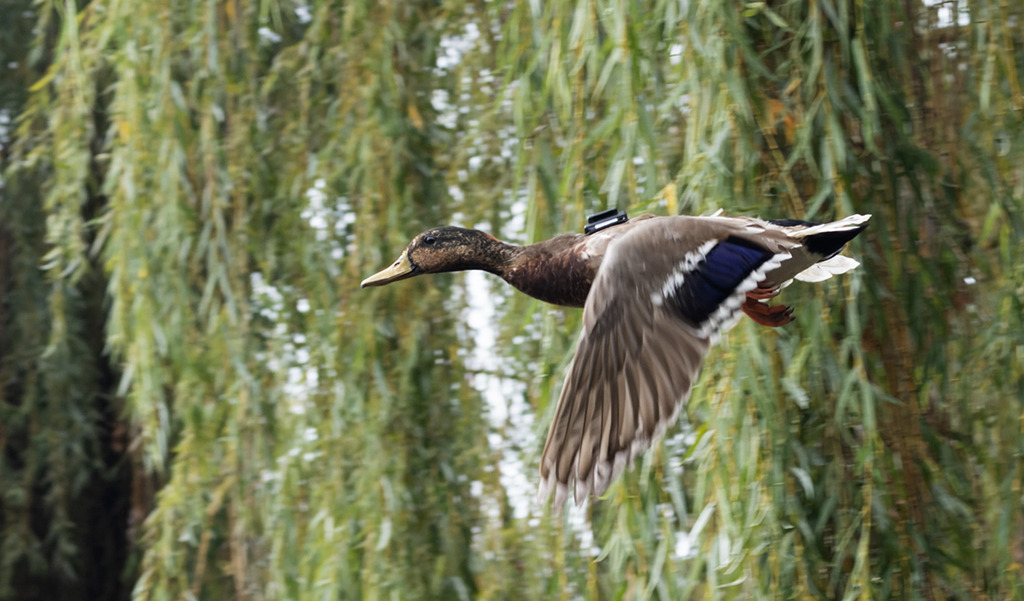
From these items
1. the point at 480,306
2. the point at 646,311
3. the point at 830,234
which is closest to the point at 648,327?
the point at 646,311

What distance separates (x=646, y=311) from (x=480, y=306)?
3.97 feet

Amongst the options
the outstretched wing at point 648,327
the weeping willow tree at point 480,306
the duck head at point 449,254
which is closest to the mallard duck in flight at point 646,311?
the outstretched wing at point 648,327

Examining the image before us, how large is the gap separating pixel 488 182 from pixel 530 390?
495mm

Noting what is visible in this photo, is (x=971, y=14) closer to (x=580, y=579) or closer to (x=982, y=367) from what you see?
(x=982, y=367)

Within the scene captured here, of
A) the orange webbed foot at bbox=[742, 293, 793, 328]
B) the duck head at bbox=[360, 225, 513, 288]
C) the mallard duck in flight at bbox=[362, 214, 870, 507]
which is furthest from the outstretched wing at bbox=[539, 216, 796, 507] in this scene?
the duck head at bbox=[360, 225, 513, 288]

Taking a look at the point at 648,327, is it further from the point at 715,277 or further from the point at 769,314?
the point at 769,314

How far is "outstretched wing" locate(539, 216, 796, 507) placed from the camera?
139 cm

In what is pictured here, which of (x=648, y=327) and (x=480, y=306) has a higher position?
(x=648, y=327)

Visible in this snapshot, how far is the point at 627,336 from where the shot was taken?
1.48 meters

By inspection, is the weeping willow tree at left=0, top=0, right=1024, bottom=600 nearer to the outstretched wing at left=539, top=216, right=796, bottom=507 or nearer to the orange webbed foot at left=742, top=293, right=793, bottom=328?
the orange webbed foot at left=742, top=293, right=793, bottom=328

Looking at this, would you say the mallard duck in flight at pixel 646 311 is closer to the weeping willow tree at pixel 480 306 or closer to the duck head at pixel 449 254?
the duck head at pixel 449 254

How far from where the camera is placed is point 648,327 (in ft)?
4.87

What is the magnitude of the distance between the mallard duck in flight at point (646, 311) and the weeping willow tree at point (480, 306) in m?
0.34

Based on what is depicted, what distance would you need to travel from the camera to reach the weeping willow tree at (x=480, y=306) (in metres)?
1.91
